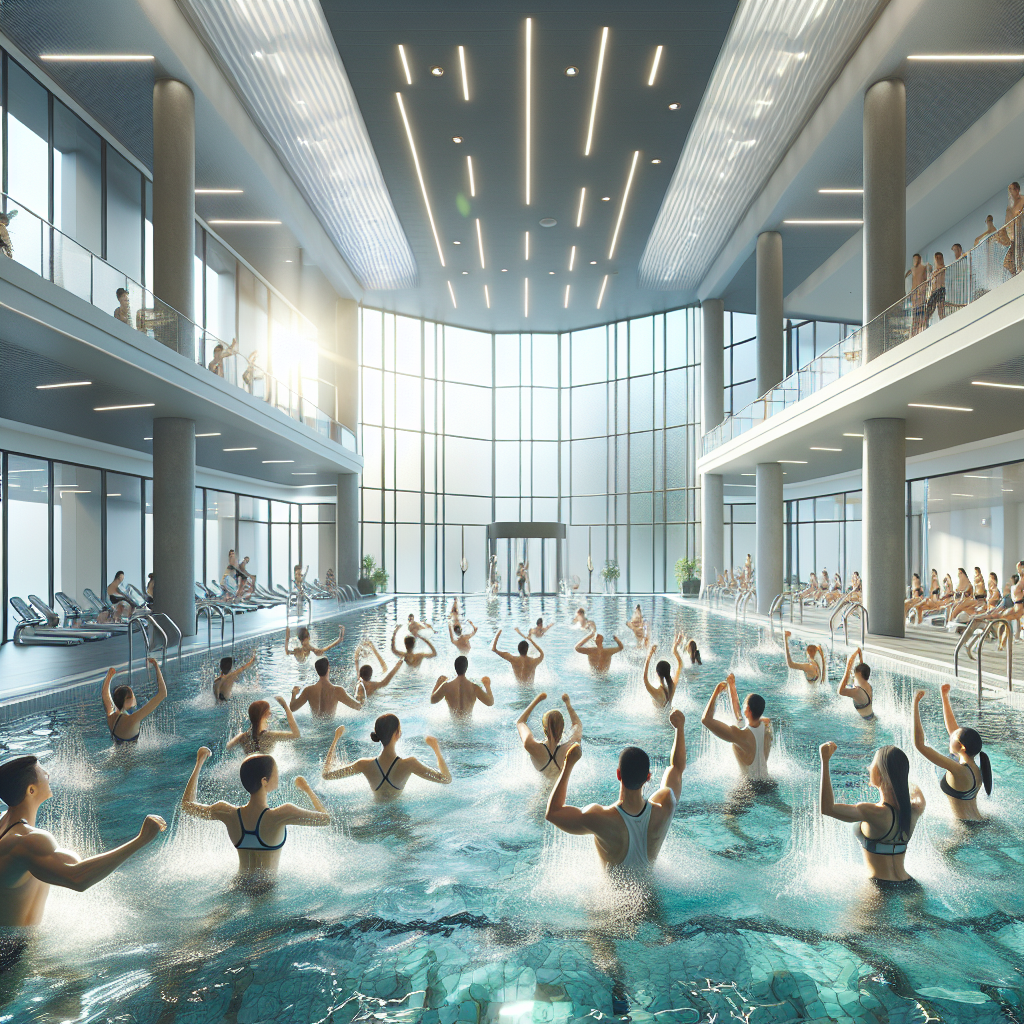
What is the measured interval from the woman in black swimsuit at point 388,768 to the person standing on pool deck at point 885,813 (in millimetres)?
2448

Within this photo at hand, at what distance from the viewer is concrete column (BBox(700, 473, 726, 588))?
25.3 meters

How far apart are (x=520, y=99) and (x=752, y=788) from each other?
13.6 meters

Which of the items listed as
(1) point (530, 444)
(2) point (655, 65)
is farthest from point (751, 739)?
(1) point (530, 444)

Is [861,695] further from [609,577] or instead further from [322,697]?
[609,577]

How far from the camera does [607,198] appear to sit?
61.3 feet

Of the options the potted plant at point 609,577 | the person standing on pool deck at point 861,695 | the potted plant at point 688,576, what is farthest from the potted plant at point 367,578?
the person standing on pool deck at point 861,695

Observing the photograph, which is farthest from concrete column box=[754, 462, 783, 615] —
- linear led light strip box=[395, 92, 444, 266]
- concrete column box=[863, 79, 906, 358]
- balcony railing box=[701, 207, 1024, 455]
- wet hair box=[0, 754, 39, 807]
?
wet hair box=[0, 754, 39, 807]

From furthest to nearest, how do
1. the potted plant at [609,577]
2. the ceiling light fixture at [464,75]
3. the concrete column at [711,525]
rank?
the potted plant at [609,577] < the concrete column at [711,525] < the ceiling light fixture at [464,75]

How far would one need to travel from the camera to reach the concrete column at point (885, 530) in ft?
43.2

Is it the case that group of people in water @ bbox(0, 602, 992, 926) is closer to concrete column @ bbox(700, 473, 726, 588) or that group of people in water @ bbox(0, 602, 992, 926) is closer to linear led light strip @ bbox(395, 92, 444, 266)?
linear led light strip @ bbox(395, 92, 444, 266)

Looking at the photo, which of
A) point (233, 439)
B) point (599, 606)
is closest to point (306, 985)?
point (233, 439)

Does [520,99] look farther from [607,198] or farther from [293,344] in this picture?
[293,344]

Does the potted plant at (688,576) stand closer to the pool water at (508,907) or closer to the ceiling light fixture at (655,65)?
the ceiling light fixture at (655,65)

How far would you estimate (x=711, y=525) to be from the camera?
25.9 metres
